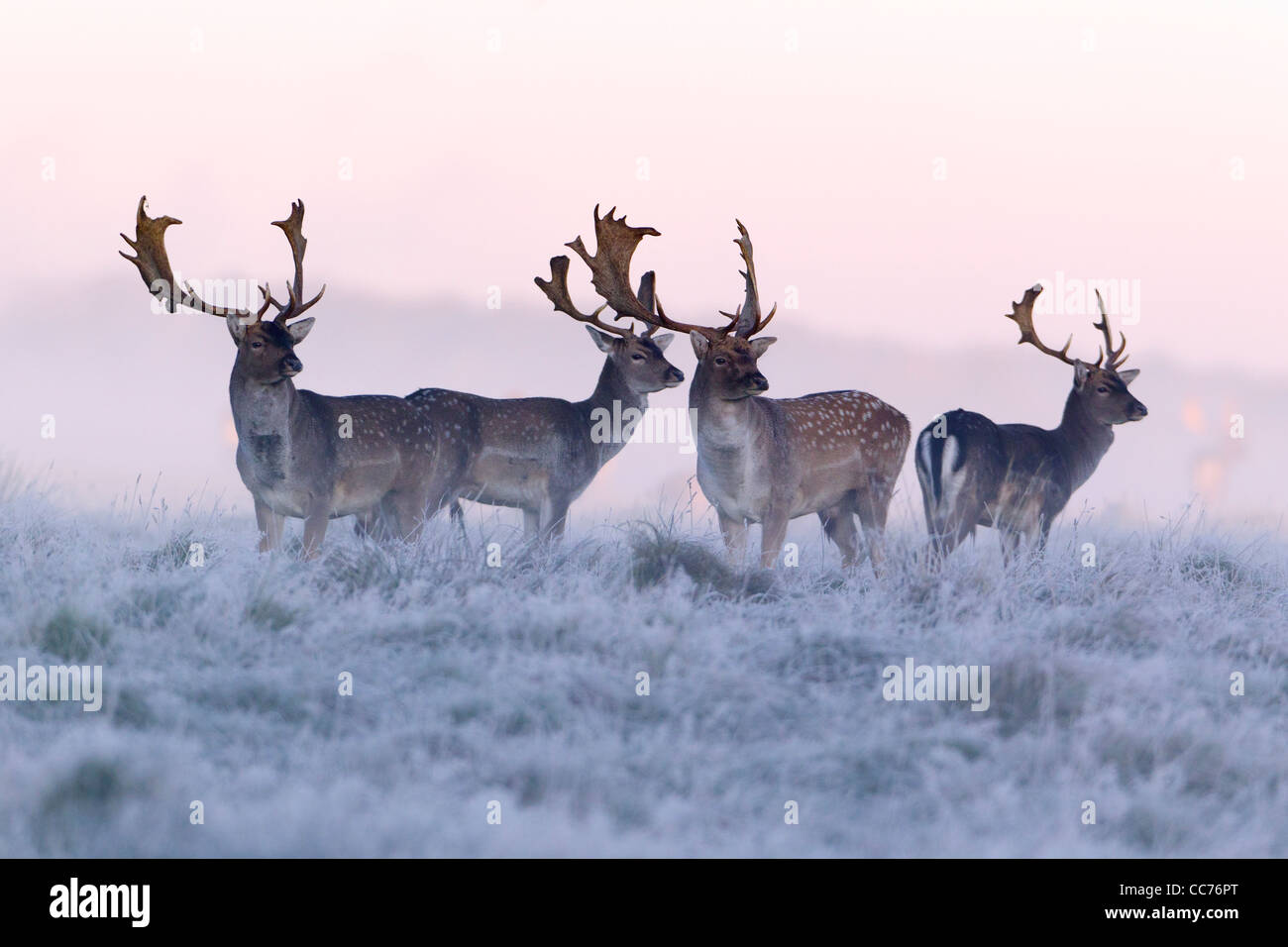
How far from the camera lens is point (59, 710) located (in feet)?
21.3

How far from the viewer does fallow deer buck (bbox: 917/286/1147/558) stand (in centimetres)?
1095

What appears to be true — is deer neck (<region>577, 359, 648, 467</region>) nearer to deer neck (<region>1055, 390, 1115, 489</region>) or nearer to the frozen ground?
the frozen ground

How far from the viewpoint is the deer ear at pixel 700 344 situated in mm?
10164

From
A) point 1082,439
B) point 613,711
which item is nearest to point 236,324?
point 613,711

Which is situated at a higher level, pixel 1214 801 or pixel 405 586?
pixel 405 586

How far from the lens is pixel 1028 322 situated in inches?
478

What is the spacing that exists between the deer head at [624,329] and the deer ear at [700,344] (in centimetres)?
69

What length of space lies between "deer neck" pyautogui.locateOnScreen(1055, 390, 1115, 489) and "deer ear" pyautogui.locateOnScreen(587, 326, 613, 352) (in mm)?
3385

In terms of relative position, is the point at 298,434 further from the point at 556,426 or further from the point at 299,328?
the point at 556,426

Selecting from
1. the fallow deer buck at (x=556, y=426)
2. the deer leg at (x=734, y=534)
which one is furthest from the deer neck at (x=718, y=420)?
the fallow deer buck at (x=556, y=426)

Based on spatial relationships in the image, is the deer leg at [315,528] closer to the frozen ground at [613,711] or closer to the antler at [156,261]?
the frozen ground at [613,711]
